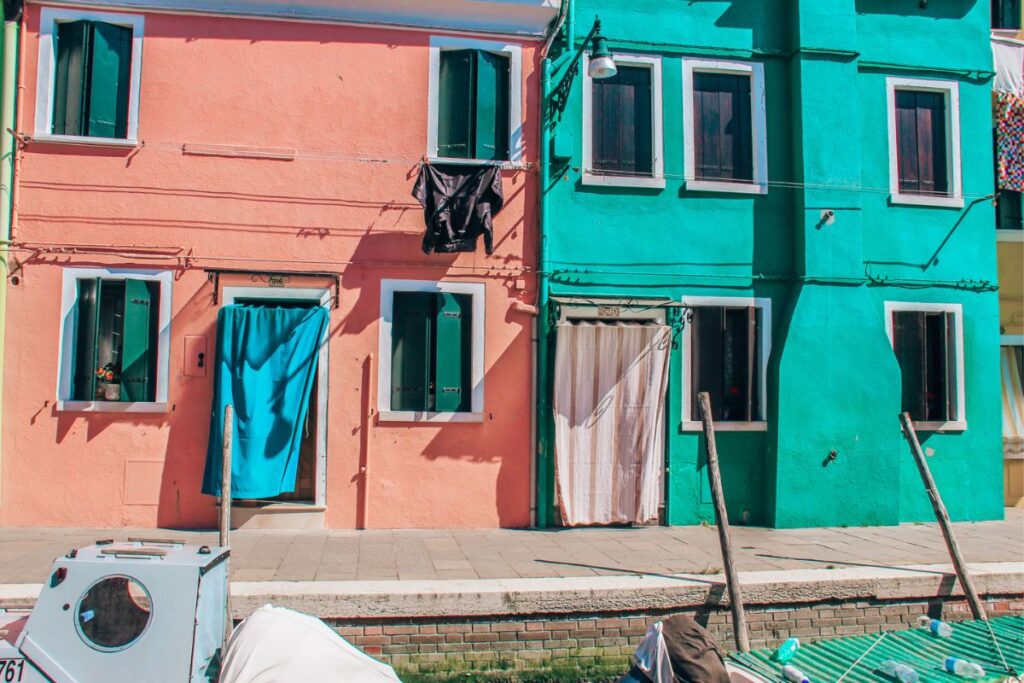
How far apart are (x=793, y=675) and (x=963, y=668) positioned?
1409 millimetres

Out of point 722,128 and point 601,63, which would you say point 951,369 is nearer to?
point 722,128

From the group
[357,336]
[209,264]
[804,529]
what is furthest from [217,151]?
[804,529]

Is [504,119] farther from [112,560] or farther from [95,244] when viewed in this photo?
[112,560]

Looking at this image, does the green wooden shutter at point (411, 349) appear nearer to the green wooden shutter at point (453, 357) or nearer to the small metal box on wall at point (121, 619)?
the green wooden shutter at point (453, 357)

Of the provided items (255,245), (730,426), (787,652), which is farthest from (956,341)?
(255,245)

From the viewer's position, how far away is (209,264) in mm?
10062

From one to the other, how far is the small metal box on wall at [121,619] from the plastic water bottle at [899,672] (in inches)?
194

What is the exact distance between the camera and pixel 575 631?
714 cm

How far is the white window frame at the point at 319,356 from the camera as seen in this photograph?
1004 centimetres

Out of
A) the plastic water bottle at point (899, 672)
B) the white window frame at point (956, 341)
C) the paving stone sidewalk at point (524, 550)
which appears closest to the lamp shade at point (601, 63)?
the white window frame at point (956, 341)

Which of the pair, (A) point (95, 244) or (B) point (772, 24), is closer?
(A) point (95, 244)

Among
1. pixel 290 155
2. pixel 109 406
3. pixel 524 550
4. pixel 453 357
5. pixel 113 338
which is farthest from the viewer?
pixel 453 357

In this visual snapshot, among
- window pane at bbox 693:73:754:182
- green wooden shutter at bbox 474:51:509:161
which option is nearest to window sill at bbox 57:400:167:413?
green wooden shutter at bbox 474:51:509:161

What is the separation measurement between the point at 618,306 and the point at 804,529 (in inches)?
149
